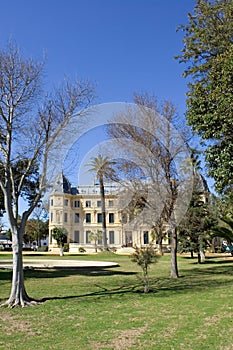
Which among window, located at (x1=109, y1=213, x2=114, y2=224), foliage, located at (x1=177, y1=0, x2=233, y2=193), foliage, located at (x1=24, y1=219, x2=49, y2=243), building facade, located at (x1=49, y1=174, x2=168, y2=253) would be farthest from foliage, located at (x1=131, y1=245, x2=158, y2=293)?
foliage, located at (x1=24, y1=219, x2=49, y2=243)

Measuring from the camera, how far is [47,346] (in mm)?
Result: 5746

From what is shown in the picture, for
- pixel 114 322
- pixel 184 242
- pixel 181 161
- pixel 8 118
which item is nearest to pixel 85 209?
pixel 184 242

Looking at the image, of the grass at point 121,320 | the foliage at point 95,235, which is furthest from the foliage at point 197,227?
the foliage at point 95,235

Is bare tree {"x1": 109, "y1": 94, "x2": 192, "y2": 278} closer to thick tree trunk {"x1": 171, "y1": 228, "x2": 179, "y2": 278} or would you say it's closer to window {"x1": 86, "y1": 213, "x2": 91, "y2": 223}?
thick tree trunk {"x1": 171, "y1": 228, "x2": 179, "y2": 278}

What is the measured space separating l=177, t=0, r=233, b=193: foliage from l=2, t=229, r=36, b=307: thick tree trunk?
239 inches

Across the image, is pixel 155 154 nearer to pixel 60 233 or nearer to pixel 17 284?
pixel 17 284

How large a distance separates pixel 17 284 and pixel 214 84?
315 inches

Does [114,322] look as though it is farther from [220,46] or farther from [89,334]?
[220,46]

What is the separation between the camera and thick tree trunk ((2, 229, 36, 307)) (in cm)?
921

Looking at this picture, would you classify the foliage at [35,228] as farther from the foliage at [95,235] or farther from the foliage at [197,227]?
the foliage at [197,227]

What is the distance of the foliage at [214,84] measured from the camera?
→ 9.59 metres

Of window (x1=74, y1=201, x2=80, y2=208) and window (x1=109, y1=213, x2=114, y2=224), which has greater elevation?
window (x1=74, y1=201, x2=80, y2=208)

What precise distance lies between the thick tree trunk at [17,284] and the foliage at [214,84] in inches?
239

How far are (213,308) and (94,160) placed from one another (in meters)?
12.0
